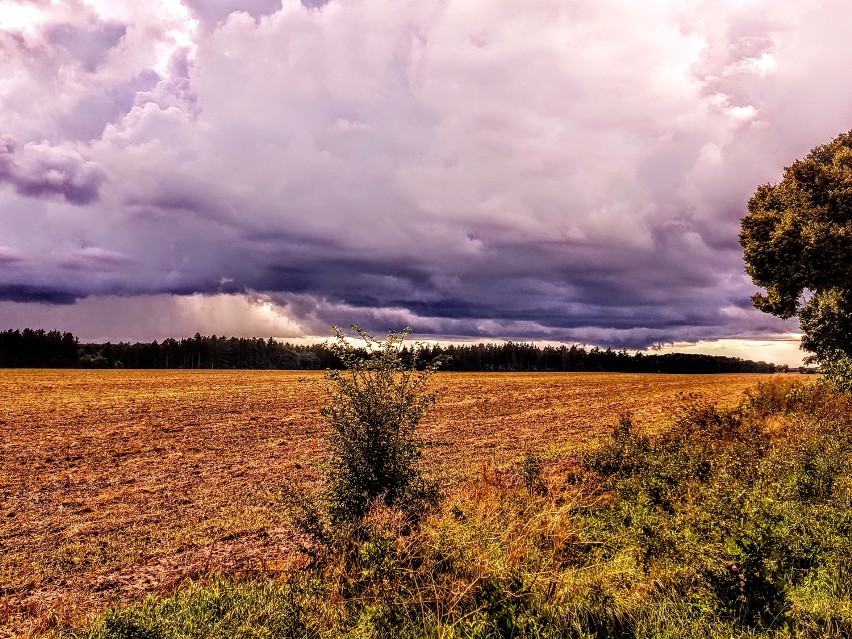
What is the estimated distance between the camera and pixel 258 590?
21.6 ft

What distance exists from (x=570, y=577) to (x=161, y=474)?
577 inches

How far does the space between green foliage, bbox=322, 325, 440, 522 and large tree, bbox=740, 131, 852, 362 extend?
25.2m

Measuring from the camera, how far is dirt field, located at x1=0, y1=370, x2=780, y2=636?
8.74m

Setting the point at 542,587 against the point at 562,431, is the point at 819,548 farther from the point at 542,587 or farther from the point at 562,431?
the point at 562,431

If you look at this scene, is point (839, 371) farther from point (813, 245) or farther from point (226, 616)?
point (226, 616)

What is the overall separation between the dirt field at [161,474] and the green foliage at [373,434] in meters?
0.92

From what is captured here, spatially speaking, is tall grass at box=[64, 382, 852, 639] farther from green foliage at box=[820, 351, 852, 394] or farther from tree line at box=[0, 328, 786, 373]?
tree line at box=[0, 328, 786, 373]

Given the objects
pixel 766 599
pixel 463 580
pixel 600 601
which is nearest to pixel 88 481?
pixel 463 580

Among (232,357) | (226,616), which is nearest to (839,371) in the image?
(226,616)

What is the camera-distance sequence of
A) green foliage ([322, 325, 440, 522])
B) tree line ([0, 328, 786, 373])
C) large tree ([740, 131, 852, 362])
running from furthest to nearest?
tree line ([0, 328, 786, 373]) → large tree ([740, 131, 852, 362]) → green foliage ([322, 325, 440, 522])

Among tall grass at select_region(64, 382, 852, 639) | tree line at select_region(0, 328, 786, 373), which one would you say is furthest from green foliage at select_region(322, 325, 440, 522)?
tree line at select_region(0, 328, 786, 373)

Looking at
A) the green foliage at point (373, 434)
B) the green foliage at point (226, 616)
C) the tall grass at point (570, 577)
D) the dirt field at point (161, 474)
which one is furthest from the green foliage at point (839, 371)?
the green foliage at point (226, 616)

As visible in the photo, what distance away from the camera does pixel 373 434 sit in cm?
855

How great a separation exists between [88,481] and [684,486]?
16.6 metres
